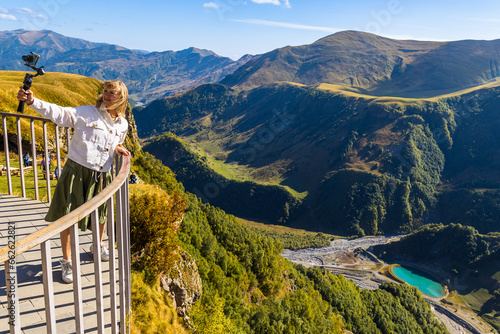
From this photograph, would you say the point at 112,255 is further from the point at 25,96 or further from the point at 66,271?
the point at 25,96

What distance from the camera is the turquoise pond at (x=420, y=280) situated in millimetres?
121125

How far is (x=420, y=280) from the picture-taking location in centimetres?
12962

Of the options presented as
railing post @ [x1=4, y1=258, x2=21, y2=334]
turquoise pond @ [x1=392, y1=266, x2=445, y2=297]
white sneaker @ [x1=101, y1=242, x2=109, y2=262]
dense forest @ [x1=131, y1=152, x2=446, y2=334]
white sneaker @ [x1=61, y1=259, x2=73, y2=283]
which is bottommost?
turquoise pond @ [x1=392, y1=266, x2=445, y2=297]

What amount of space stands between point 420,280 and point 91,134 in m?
151

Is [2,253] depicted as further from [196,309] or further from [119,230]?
[196,309]

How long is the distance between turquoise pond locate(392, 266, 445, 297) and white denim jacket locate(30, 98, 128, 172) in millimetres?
141164

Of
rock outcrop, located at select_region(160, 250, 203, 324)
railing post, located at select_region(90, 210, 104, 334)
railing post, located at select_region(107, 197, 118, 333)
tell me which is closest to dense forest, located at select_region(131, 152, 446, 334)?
rock outcrop, located at select_region(160, 250, 203, 324)

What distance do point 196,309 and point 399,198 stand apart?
19367 cm

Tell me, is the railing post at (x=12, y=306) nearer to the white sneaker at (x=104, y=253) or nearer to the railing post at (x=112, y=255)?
the railing post at (x=112, y=255)

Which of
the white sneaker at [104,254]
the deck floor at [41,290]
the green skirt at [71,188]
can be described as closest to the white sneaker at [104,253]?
the white sneaker at [104,254]

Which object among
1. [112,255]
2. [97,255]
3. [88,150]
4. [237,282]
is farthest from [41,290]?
[237,282]

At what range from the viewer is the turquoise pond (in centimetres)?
12112

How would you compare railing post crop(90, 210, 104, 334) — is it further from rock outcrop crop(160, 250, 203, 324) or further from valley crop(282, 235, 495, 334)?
valley crop(282, 235, 495, 334)

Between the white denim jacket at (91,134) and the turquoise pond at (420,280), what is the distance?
141164 millimetres
